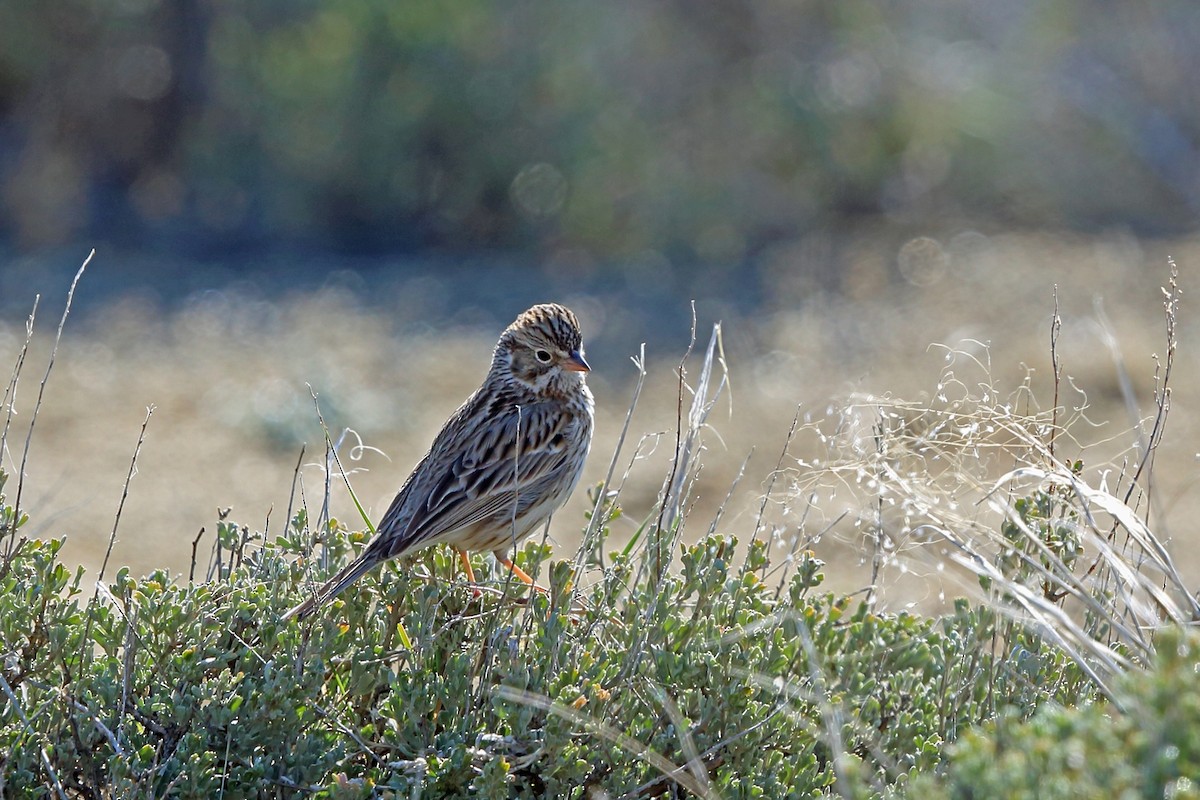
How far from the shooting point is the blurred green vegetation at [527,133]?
10914mm

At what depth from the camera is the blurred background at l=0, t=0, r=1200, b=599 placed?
969 cm

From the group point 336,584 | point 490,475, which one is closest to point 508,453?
point 490,475

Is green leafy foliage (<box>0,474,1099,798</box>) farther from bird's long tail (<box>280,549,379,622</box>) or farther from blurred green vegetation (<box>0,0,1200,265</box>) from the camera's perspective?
blurred green vegetation (<box>0,0,1200,265</box>)

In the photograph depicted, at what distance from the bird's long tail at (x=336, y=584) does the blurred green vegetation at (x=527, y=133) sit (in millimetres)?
6899

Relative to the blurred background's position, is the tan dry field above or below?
below

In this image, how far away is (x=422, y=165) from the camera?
36.2 feet

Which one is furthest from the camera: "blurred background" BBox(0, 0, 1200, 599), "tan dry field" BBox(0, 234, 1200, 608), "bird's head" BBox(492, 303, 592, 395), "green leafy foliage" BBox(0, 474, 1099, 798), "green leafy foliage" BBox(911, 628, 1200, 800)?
"blurred background" BBox(0, 0, 1200, 599)

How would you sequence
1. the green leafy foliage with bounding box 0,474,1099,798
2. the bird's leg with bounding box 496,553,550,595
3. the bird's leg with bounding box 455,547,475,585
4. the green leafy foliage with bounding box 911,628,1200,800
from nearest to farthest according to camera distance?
the green leafy foliage with bounding box 911,628,1200,800
the green leafy foliage with bounding box 0,474,1099,798
the bird's leg with bounding box 496,553,550,595
the bird's leg with bounding box 455,547,475,585

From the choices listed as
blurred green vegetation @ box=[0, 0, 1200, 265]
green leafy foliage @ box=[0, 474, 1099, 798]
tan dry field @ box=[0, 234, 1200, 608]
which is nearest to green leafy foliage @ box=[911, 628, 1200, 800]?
green leafy foliage @ box=[0, 474, 1099, 798]

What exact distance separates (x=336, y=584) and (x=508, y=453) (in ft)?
4.22

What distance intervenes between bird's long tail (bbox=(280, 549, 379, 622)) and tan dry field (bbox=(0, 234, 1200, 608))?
3.73m

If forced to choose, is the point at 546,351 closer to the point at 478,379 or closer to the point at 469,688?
→ the point at 469,688

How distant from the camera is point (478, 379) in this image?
9398mm

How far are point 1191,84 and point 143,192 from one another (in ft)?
28.0
